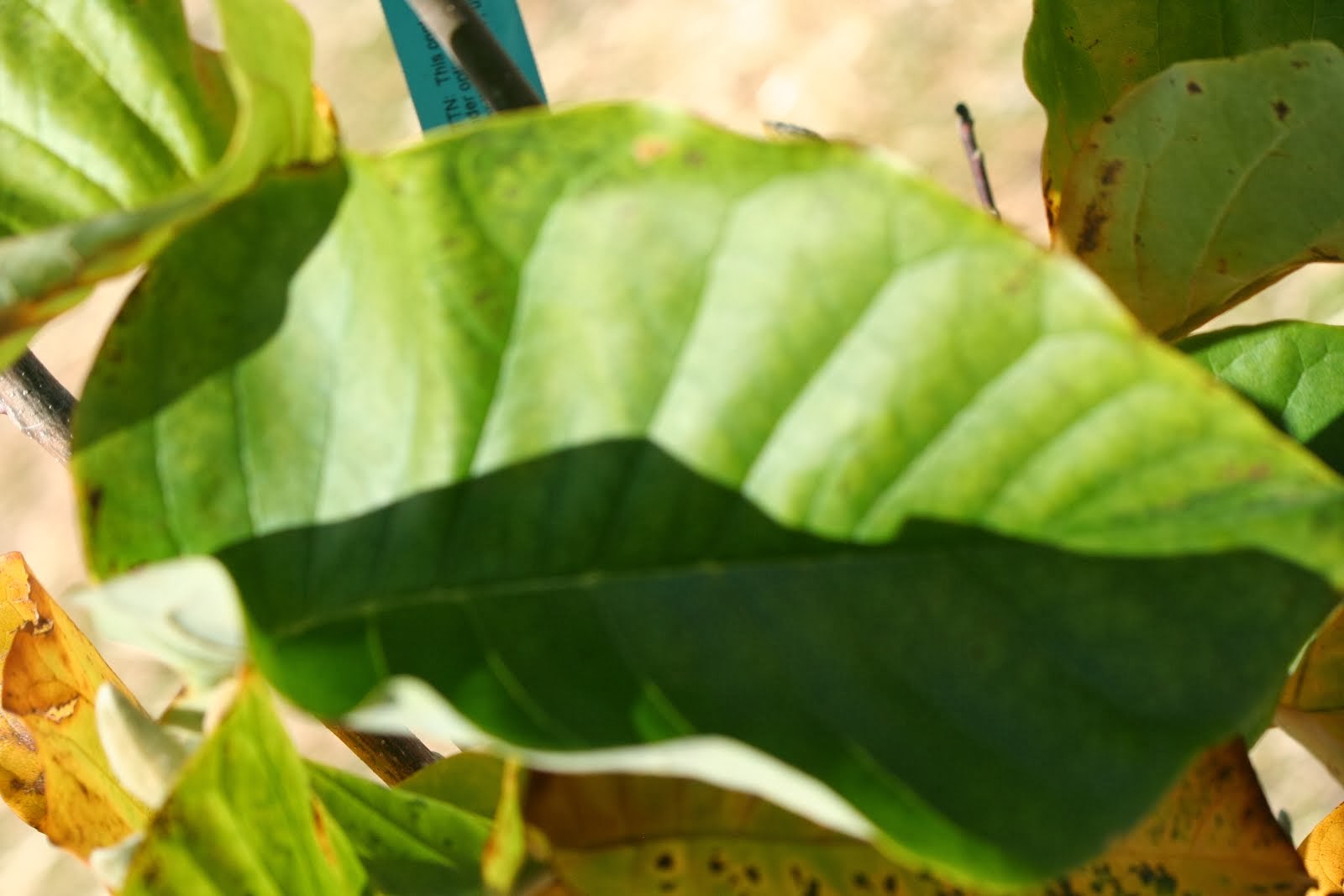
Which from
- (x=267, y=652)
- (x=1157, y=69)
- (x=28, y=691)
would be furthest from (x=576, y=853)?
(x=1157, y=69)

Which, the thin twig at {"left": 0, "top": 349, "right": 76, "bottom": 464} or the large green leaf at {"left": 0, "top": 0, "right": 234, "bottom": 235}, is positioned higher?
the large green leaf at {"left": 0, "top": 0, "right": 234, "bottom": 235}

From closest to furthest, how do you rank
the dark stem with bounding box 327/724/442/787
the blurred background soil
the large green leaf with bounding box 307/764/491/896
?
1. the large green leaf with bounding box 307/764/491/896
2. the dark stem with bounding box 327/724/442/787
3. the blurred background soil

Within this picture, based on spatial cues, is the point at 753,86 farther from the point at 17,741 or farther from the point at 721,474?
the point at 721,474

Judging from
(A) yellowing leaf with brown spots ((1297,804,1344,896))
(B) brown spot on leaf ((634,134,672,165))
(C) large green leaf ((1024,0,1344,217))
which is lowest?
(A) yellowing leaf with brown spots ((1297,804,1344,896))

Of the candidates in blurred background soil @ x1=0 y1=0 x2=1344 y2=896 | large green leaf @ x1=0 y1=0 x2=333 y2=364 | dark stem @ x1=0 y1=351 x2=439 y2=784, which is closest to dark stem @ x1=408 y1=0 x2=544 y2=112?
large green leaf @ x1=0 y1=0 x2=333 y2=364

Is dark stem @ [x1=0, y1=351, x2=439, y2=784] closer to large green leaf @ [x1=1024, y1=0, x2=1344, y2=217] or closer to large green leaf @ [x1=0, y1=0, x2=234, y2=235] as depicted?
large green leaf @ [x1=0, y1=0, x2=234, y2=235]

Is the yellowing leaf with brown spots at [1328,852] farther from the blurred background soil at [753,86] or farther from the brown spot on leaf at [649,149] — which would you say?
the blurred background soil at [753,86]
